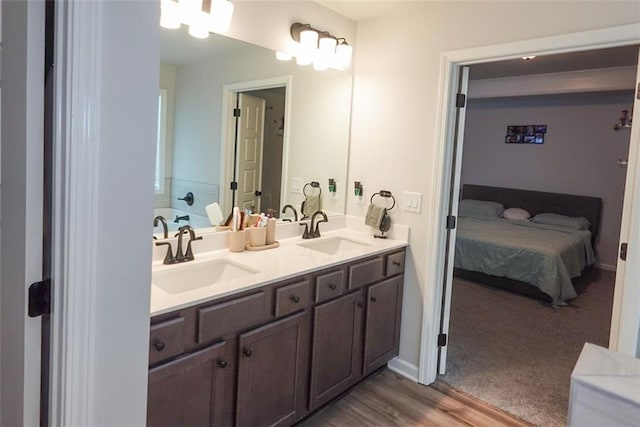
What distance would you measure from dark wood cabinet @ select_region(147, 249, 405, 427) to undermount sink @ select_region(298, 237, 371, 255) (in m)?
0.26

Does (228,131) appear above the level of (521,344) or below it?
above

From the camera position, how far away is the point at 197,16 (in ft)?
6.47

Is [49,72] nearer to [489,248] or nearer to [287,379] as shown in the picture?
[287,379]

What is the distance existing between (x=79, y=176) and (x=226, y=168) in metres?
1.48

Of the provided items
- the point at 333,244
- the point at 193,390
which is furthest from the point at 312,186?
the point at 193,390

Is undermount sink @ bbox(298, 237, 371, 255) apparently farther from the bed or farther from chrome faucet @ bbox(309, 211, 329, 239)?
the bed

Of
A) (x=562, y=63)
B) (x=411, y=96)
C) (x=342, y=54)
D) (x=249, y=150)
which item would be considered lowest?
(x=249, y=150)

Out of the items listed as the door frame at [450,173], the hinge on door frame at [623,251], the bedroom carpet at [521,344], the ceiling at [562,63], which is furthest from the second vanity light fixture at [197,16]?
the ceiling at [562,63]

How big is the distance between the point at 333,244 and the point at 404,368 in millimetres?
926

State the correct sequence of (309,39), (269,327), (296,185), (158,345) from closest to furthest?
1. (158,345)
2. (269,327)
3. (309,39)
4. (296,185)

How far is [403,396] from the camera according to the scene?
2.48m

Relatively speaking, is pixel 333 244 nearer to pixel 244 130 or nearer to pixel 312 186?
pixel 312 186

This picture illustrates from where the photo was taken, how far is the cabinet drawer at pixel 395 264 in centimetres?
256

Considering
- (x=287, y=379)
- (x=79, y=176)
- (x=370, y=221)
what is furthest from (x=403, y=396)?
(x=79, y=176)
